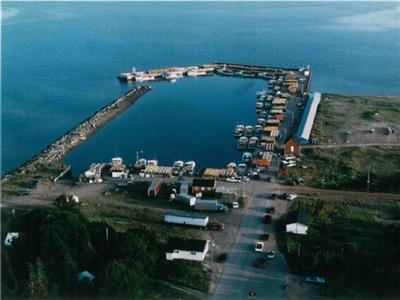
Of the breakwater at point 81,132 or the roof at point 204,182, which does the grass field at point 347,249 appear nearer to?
the roof at point 204,182

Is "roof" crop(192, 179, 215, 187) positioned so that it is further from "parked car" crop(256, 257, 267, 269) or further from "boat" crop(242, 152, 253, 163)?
"parked car" crop(256, 257, 267, 269)

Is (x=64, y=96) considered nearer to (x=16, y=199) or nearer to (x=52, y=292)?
(x=16, y=199)

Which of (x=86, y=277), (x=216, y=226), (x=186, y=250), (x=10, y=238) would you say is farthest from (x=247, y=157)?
(x=86, y=277)

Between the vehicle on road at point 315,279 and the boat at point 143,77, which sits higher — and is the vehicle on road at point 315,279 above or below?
below

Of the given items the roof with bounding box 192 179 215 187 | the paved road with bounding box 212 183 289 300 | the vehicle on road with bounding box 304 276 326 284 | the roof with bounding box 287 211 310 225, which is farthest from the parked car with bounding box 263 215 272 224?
the vehicle on road with bounding box 304 276 326 284

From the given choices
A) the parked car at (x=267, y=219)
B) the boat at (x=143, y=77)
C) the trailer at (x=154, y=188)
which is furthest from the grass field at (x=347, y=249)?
the boat at (x=143, y=77)

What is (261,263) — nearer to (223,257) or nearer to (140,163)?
(223,257)

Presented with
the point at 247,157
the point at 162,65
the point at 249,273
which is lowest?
the point at 249,273
